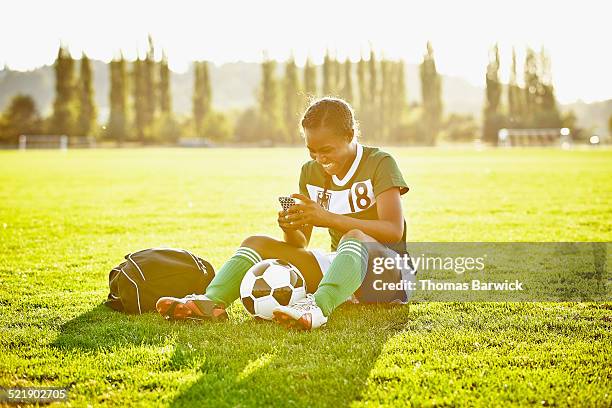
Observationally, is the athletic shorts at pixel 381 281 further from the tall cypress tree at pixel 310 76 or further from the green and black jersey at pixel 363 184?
the tall cypress tree at pixel 310 76

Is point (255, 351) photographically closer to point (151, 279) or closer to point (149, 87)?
point (151, 279)

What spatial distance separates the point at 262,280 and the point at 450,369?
151 centimetres

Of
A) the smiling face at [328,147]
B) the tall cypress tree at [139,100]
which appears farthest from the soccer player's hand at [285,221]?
the tall cypress tree at [139,100]

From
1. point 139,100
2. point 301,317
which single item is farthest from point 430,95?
point 301,317

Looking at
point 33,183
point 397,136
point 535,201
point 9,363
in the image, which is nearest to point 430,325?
point 9,363

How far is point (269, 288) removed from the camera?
4.74 m

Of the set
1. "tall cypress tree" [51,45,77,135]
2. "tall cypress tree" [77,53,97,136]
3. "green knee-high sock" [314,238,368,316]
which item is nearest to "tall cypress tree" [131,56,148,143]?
"tall cypress tree" [77,53,97,136]

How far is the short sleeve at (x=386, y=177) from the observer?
4.88 meters

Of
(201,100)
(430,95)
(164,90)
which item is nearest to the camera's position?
(430,95)

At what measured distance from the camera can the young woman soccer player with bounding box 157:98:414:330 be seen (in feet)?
14.9

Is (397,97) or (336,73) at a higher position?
(336,73)

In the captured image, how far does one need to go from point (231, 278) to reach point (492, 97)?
72.8 m

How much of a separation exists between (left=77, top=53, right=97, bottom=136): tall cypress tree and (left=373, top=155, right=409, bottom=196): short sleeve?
68391 millimetres

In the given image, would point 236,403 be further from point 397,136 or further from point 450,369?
point 397,136
